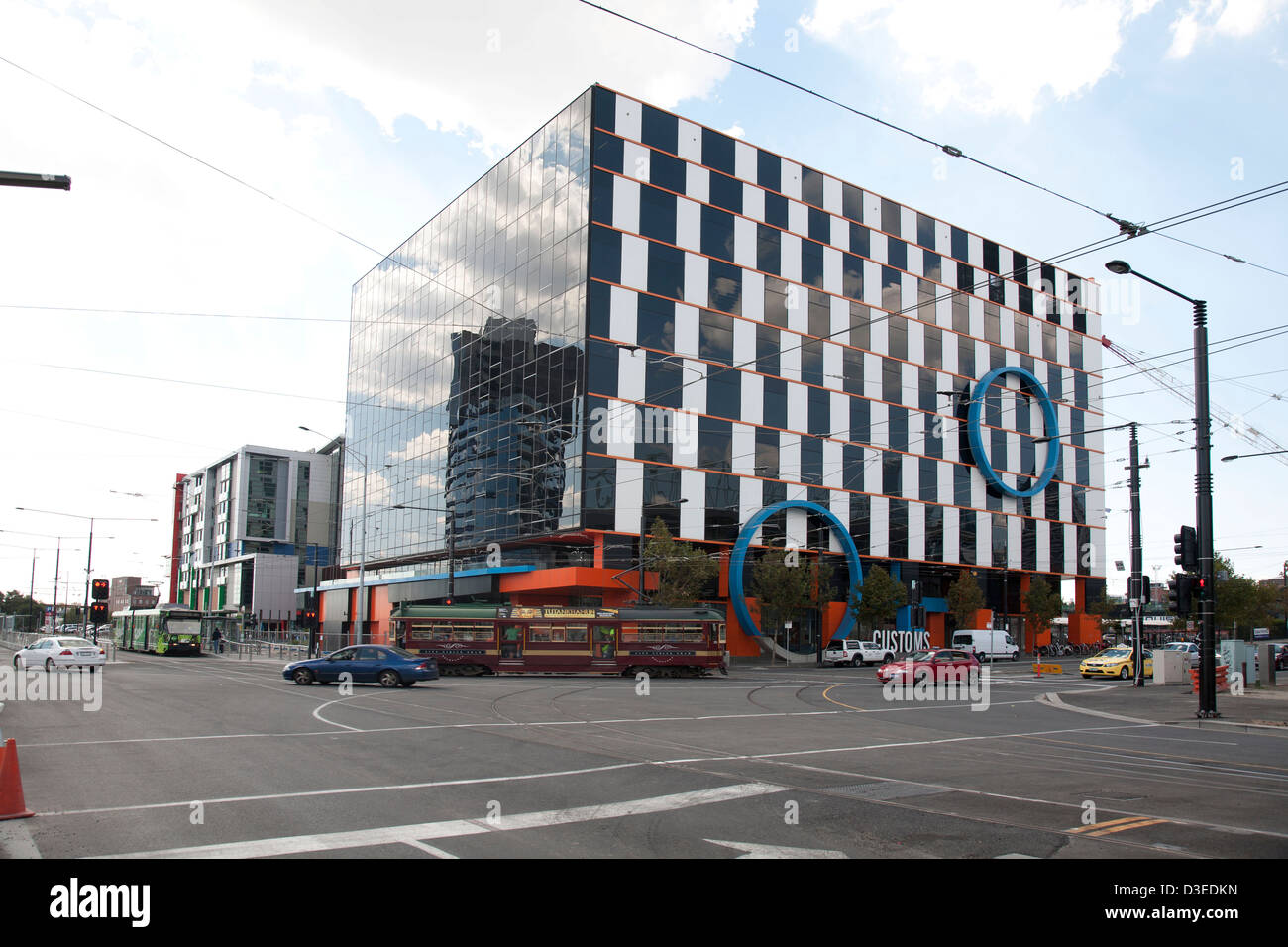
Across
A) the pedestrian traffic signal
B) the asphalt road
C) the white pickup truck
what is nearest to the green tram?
the asphalt road

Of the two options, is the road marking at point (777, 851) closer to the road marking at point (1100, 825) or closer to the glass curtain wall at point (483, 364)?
the road marking at point (1100, 825)

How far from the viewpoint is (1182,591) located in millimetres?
22953

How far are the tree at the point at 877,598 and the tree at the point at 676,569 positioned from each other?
39.8 ft

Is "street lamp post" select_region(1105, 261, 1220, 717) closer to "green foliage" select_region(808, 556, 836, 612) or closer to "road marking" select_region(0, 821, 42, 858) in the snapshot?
"road marking" select_region(0, 821, 42, 858)

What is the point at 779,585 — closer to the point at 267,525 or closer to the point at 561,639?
the point at 561,639

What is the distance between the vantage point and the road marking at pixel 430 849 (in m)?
7.59

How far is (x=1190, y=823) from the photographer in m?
9.47

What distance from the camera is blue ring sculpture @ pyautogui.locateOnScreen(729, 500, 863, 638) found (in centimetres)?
5644

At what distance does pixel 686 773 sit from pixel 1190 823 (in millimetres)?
5689

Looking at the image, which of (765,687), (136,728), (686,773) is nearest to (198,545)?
(765,687)

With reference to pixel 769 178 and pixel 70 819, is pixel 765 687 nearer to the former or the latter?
pixel 70 819

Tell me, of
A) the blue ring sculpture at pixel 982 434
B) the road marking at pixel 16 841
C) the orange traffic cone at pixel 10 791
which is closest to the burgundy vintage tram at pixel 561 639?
the orange traffic cone at pixel 10 791

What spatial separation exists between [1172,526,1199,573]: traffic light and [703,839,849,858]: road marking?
19.1 metres

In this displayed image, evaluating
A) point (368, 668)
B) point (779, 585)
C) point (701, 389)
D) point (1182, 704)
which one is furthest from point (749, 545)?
point (368, 668)
